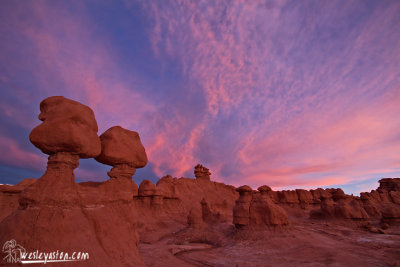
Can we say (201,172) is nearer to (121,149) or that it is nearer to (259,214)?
(259,214)

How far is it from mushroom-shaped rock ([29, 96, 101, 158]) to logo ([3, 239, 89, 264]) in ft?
7.45

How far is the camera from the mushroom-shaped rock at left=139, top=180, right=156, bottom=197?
72.0 feet

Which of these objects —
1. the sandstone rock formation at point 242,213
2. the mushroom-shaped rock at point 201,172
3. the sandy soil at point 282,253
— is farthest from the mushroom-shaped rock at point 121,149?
the mushroom-shaped rock at point 201,172

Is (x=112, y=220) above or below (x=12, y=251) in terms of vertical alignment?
above

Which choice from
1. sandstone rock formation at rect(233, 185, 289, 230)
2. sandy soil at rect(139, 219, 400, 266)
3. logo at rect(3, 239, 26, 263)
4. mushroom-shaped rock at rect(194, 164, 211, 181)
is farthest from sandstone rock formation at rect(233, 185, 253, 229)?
mushroom-shaped rock at rect(194, 164, 211, 181)

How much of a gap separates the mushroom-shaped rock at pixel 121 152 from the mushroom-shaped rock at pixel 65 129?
77 centimetres

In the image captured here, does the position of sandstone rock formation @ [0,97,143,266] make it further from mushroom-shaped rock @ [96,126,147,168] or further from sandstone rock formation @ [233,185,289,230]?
sandstone rock formation @ [233,185,289,230]

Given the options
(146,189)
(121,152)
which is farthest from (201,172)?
(121,152)

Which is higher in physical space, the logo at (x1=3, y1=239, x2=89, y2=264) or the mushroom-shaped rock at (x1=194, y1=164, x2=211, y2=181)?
the mushroom-shaped rock at (x1=194, y1=164, x2=211, y2=181)

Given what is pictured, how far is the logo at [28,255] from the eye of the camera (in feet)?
12.9

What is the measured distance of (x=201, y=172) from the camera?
5244 centimetres

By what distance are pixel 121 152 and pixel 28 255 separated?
3644 millimetres

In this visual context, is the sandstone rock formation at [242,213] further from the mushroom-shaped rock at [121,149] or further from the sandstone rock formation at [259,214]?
the mushroom-shaped rock at [121,149]

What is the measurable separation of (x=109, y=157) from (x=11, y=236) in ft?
10.3
